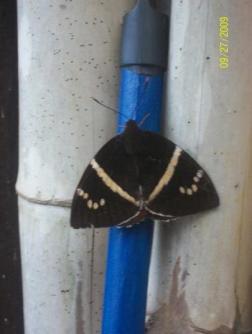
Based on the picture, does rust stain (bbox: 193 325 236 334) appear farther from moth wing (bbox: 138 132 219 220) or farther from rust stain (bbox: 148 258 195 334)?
moth wing (bbox: 138 132 219 220)

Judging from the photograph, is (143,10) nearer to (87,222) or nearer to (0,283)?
(87,222)

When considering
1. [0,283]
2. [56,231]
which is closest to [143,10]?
[56,231]

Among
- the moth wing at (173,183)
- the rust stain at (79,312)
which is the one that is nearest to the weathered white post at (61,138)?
the rust stain at (79,312)

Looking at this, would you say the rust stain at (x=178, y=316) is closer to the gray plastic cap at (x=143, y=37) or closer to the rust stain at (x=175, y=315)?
the rust stain at (x=175, y=315)

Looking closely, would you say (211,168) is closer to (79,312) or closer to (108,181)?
(108,181)

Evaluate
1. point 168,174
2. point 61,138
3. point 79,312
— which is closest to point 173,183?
point 168,174

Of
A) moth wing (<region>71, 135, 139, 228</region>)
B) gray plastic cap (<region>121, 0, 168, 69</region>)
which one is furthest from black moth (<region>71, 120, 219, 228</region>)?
gray plastic cap (<region>121, 0, 168, 69</region>)
